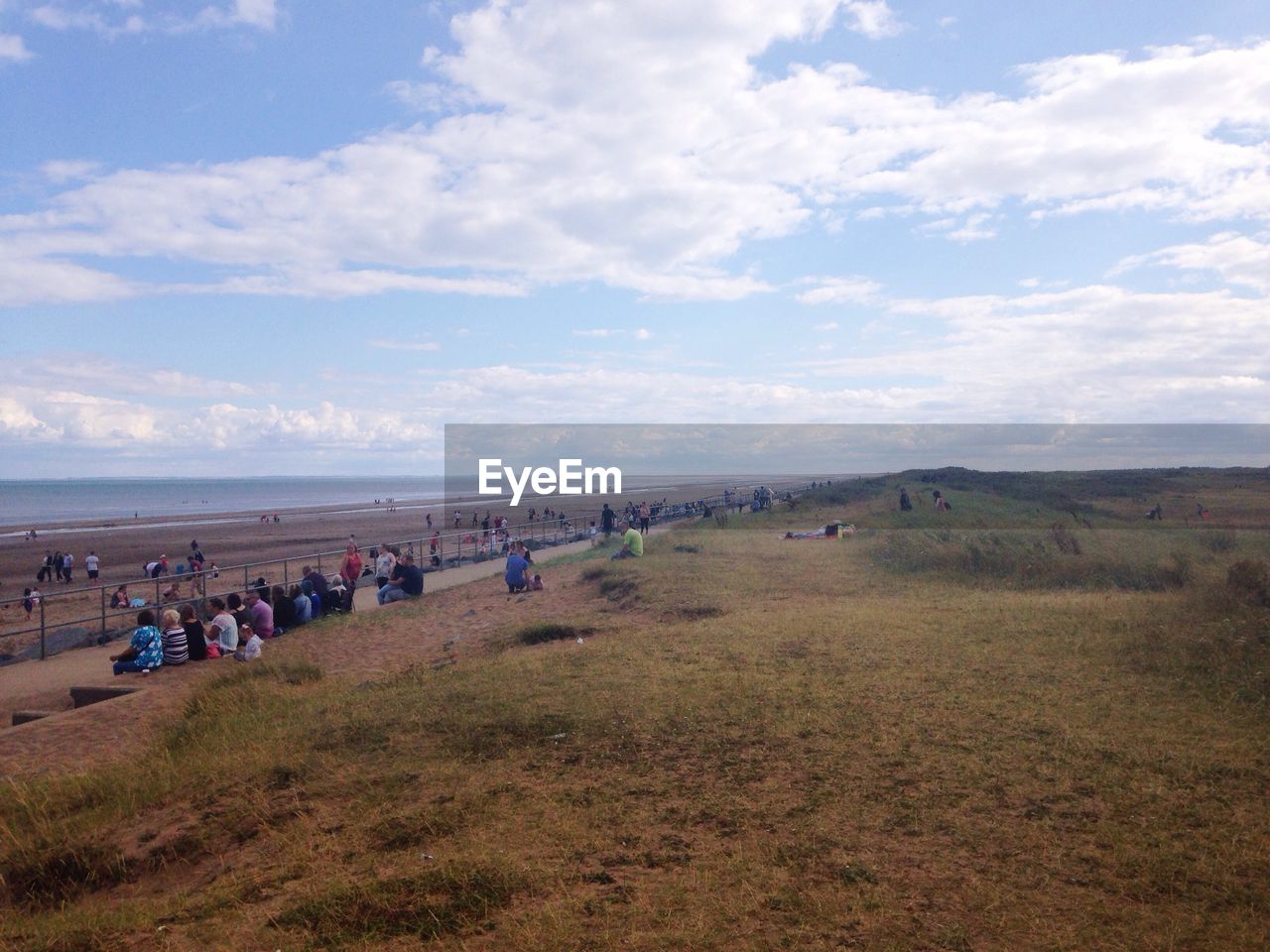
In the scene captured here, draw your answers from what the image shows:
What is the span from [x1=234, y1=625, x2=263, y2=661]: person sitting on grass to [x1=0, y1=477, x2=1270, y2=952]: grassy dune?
2.16 meters

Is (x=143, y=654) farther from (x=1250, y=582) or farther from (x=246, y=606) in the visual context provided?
(x=1250, y=582)

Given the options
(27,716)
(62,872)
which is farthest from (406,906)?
(27,716)

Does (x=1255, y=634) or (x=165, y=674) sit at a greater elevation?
(x=1255, y=634)

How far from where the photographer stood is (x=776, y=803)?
16.9ft

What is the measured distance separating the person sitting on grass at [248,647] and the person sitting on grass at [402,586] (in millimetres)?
4599

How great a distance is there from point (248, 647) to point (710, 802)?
8.57 m

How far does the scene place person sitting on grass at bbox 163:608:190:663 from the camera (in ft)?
38.4

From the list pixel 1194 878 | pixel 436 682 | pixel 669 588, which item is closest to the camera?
pixel 1194 878

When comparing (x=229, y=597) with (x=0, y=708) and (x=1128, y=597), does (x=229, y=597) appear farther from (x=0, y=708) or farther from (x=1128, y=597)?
(x=1128, y=597)

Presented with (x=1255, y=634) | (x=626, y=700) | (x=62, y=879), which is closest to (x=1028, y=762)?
(x=626, y=700)

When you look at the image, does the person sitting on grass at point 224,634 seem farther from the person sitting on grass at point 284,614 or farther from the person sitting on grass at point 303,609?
the person sitting on grass at point 303,609

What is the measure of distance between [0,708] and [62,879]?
6.45m

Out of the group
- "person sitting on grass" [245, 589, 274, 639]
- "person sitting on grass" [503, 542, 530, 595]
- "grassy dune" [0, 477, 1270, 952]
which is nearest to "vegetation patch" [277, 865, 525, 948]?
"grassy dune" [0, 477, 1270, 952]

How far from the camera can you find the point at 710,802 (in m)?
5.24
